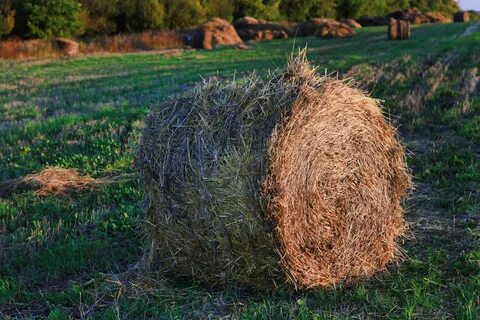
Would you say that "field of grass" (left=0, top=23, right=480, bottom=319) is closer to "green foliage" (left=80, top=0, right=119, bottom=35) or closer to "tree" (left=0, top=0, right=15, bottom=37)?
"tree" (left=0, top=0, right=15, bottom=37)

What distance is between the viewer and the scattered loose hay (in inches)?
273

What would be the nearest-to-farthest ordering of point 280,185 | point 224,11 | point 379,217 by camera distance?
point 280,185, point 379,217, point 224,11

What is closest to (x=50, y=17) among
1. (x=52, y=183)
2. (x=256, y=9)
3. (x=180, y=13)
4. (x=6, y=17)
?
(x=6, y=17)

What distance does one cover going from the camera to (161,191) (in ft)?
15.9

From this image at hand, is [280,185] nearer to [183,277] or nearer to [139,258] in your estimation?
[183,277]

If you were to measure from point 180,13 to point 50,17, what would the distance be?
12245 mm

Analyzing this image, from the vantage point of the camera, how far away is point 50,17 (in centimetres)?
4166

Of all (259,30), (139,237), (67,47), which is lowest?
(139,237)

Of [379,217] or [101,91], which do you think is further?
[101,91]

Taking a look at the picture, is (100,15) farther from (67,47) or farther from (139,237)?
(139,237)

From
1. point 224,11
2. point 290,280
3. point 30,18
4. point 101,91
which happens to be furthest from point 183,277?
point 224,11

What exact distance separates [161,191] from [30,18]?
40.4m

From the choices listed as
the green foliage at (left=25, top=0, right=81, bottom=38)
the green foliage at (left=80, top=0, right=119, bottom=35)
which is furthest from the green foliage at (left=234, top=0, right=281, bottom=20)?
the green foliage at (left=25, top=0, right=81, bottom=38)

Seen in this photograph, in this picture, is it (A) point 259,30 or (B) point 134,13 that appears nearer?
(A) point 259,30
